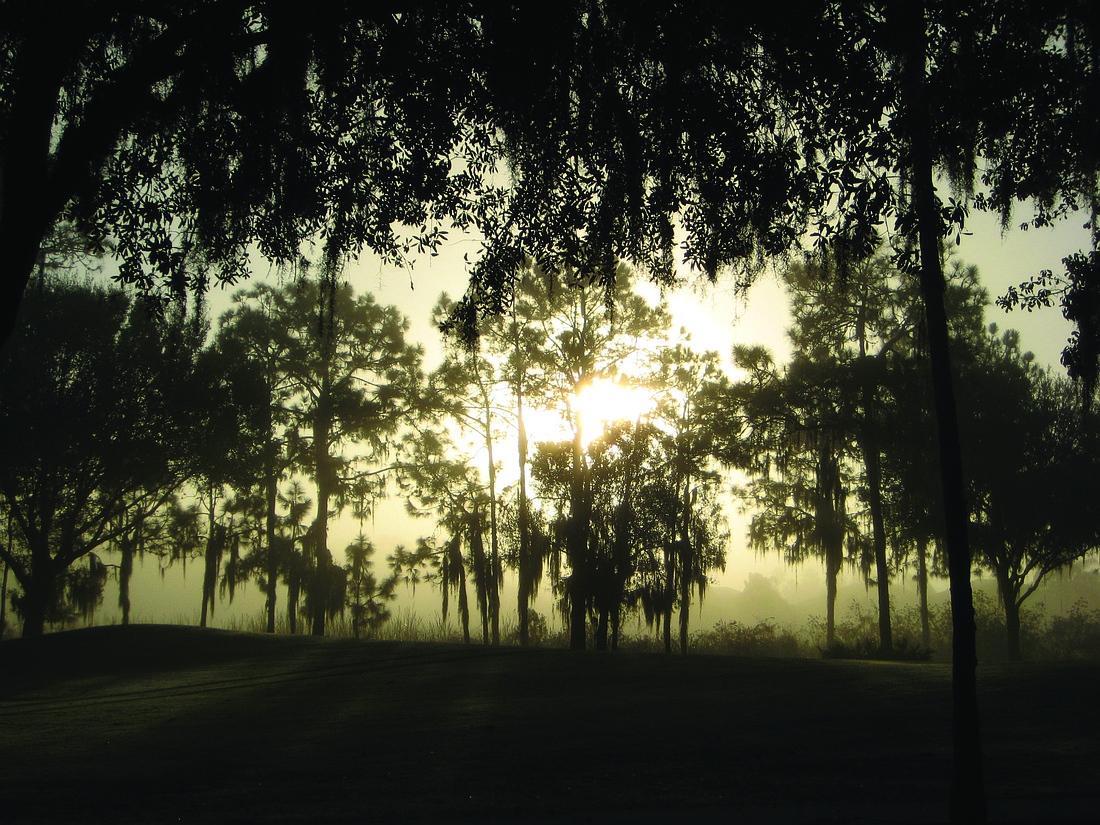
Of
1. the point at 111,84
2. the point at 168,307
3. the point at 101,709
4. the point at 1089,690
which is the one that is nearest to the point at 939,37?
the point at 111,84

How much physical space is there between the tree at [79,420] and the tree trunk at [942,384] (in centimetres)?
2112

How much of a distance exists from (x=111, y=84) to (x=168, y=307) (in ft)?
7.76

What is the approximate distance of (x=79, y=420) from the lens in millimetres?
23172

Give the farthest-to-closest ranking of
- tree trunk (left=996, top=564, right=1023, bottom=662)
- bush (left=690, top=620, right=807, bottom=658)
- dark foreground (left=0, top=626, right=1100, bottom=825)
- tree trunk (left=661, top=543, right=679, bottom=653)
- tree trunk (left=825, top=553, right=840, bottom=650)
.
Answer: bush (left=690, top=620, right=807, bottom=658) → tree trunk (left=825, top=553, right=840, bottom=650) → tree trunk (left=996, top=564, right=1023, bottom=662) → tree trunk (left=661, top=543, right=679, bottom=653) → dark foreground (left=0, top=626, right=1100, bottom=825)

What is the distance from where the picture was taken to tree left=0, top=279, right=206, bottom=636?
22938 mm

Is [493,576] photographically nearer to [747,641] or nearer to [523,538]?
[523,538]

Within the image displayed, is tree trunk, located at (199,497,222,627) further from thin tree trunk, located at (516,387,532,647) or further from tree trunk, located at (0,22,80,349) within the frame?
tree trunk, located at (0,22,80,349)

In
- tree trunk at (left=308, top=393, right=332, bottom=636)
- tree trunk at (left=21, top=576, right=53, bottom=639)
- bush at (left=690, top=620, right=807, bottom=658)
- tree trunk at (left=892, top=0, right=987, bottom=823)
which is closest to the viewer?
tree trunk at (left=892, top=0, right=987, bottom=823)

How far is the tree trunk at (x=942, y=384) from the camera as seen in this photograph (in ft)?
20.6

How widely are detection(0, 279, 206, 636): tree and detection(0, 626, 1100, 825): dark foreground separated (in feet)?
29.1

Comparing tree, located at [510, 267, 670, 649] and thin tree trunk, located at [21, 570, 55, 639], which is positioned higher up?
tree, located at [510, 267, 670, 649]

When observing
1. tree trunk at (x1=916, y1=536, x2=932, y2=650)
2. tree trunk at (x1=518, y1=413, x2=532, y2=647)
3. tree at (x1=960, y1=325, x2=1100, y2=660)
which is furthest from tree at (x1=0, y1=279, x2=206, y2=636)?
tree trunk at (x1=916, y1=536, x2=932, y2=650)

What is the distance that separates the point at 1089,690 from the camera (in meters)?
11.7

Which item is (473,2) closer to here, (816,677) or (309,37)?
(309,37)
